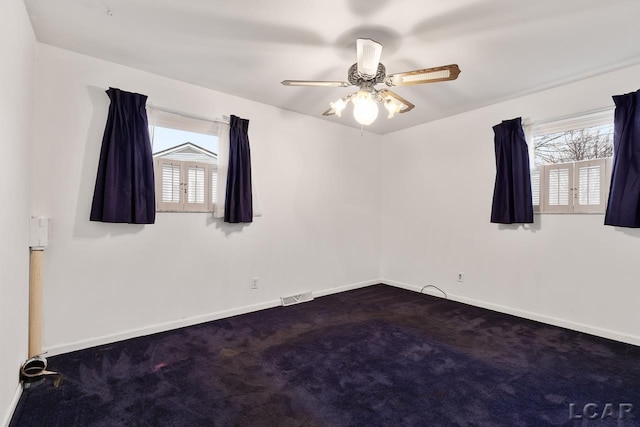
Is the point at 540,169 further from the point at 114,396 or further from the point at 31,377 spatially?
the point at 31,377

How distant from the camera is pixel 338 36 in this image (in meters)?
2.28

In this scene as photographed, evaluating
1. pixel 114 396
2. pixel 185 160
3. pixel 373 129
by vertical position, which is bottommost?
pixel 114 396

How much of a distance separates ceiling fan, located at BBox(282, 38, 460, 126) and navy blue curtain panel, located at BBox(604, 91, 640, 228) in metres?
1.93

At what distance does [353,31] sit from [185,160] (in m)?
2.08

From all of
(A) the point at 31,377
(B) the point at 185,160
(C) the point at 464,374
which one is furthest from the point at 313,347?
(B) the point at 185,160

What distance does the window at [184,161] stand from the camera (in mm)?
2986

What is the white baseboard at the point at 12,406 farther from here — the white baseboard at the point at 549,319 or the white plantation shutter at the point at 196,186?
the white baseboard at the point at 549,319

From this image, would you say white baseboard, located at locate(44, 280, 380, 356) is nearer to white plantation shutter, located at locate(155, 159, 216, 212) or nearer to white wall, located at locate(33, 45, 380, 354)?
white wall, located at locate(33, 45, 380, 354)

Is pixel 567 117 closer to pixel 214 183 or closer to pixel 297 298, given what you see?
pixel 297 298

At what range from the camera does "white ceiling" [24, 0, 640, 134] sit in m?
1.99

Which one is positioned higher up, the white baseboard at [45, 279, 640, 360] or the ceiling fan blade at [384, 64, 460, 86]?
the ceiling fan blade at [384, 64, 460, 86]

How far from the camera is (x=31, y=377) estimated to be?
2020 mm

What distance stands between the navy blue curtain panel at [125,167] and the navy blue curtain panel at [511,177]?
151 inches

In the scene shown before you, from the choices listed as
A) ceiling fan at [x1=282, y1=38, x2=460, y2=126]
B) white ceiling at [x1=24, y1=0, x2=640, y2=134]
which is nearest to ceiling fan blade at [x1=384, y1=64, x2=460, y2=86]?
ceiling fan at [x1=282, y1=38, x2=460, y2=126]
